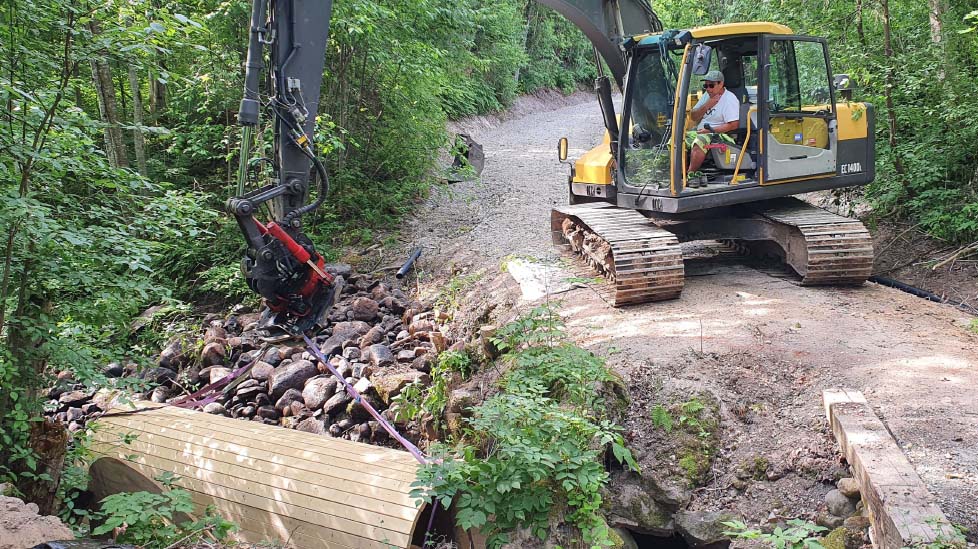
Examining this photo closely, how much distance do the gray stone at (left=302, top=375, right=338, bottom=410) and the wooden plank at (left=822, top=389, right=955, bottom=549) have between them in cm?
412

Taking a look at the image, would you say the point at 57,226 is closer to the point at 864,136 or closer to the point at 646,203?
the point at 646,203

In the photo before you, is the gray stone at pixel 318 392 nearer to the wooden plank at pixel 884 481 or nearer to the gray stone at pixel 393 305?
the gray stone at pixel 393 305

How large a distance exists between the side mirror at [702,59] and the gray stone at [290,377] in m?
4.43

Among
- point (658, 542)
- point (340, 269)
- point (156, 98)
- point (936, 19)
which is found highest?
point (156, 98)

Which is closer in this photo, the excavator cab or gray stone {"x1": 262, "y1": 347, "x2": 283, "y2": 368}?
the excavator cab

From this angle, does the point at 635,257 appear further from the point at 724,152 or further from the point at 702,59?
the point at 702,59

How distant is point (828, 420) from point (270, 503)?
3246 mm

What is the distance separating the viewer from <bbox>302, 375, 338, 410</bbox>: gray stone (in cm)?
640

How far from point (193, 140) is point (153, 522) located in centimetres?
647

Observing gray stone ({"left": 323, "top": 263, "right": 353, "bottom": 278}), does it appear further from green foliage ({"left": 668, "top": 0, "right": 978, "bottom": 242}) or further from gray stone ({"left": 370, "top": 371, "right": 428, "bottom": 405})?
green foliage ({"left": 668, "top": 0, "right": 978, "bottom": 242})

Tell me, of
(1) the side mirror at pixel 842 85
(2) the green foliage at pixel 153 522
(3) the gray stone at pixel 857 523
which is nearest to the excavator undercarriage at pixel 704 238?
(1) the side mirror at pixel 842 85

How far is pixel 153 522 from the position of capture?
4023 millimetres

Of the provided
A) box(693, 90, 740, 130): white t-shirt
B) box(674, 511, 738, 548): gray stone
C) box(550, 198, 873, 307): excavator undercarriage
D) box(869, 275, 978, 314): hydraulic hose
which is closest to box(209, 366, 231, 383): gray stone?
box(550, 198, 873, 307): excavator undercarriage

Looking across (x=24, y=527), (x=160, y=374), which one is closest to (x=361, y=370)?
(x=160, y=374)
